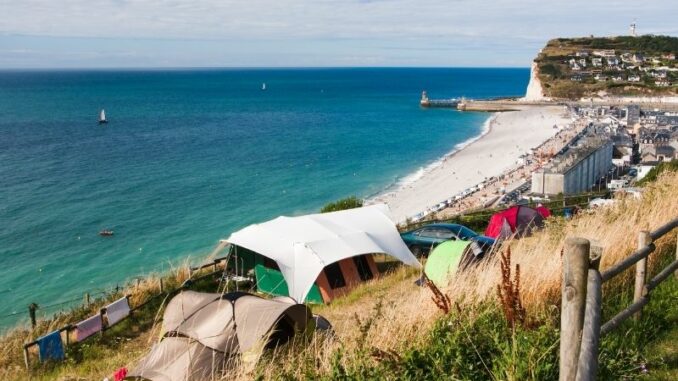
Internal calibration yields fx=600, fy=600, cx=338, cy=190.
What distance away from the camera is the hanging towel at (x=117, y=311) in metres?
11.9

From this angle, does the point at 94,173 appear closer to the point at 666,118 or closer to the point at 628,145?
the point at 628,145

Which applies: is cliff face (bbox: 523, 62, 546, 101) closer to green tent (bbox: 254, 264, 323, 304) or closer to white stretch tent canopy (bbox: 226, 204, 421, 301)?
white stretch tent canopy (bbox: 226, 204, 421, 301)

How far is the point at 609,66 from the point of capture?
132 metres

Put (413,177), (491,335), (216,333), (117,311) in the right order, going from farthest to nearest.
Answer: (413,177) → (117,311) → (216,333) → (491,335)

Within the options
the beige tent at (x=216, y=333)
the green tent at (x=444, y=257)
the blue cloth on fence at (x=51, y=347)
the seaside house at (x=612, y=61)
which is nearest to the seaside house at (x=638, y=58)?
the seaside house at (x=612, y=61)

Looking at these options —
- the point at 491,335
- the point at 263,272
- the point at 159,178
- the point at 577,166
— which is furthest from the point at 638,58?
the point at 491,335

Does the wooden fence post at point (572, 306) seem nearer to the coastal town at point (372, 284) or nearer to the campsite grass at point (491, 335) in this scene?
the coastal town at point (372, 284)

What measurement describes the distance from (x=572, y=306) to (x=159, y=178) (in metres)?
44.7

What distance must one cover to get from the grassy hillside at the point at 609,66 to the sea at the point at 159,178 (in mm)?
30847

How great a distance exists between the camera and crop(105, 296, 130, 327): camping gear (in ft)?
39.2

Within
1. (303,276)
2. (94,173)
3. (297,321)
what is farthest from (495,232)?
(94,173)

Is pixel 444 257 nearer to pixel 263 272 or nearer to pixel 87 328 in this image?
pixel 263 272

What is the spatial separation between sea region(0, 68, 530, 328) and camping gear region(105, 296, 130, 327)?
19.7 feet

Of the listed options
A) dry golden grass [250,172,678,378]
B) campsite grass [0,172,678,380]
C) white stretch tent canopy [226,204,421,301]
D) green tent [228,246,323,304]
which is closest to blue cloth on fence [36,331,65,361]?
green tent [228,246,323,304]
